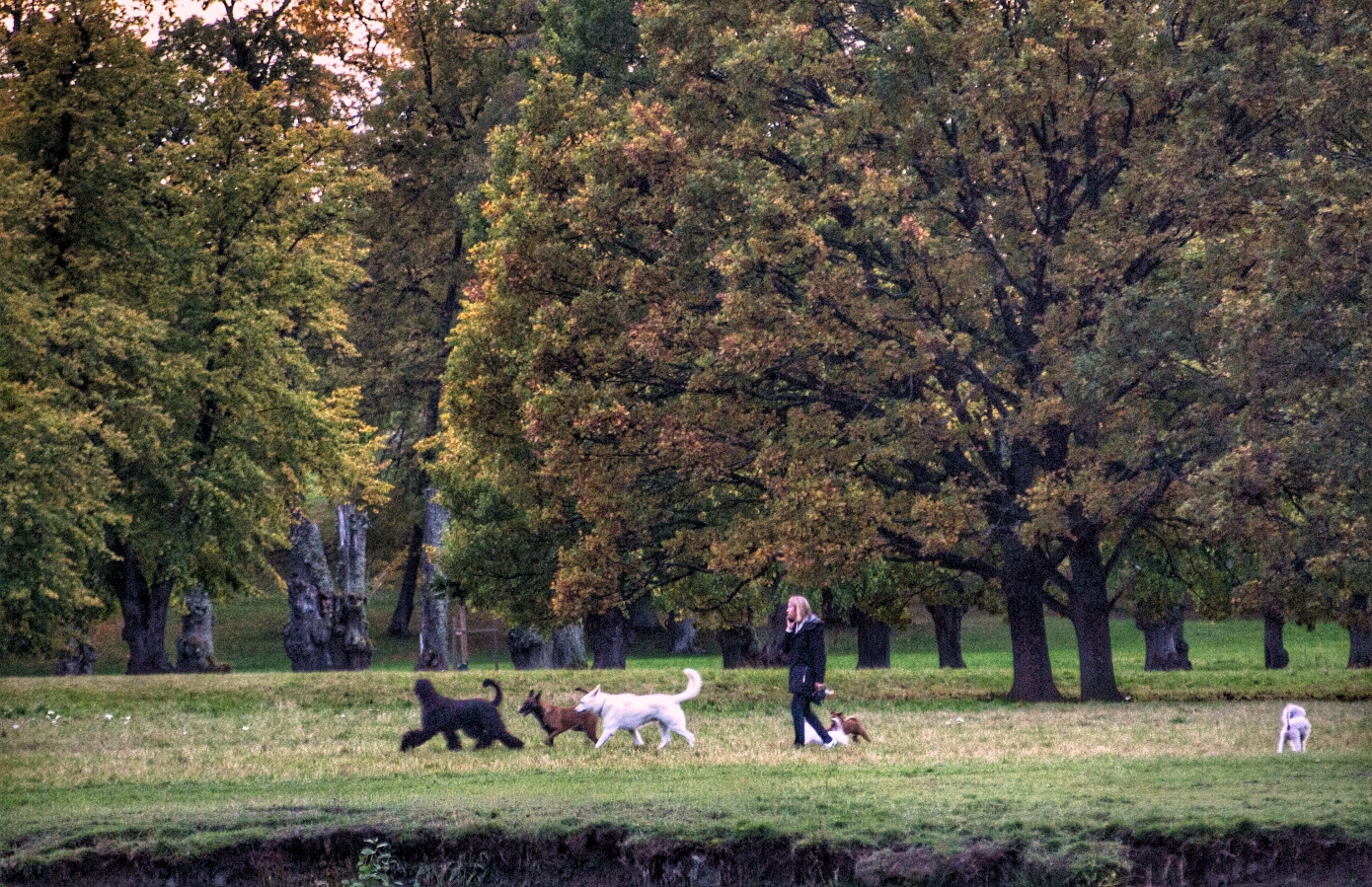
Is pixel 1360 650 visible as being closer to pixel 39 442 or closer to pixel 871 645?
pixel 871 645

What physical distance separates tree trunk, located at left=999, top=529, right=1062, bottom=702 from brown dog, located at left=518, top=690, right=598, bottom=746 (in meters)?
10.8

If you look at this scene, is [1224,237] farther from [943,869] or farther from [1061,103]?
[943,869]

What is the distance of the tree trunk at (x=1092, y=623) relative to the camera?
25531 mm

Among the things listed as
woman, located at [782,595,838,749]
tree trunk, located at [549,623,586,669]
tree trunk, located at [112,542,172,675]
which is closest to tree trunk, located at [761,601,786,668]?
tree trunk, located at [549,623,586,669]

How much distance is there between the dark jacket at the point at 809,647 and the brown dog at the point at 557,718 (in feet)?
7.33

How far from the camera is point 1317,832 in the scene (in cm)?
1080

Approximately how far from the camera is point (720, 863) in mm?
10992

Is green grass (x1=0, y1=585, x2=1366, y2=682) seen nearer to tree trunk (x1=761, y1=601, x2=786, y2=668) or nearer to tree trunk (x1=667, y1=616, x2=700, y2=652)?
tree trunk (x1=667, y1=616, x2=700, y2=652)

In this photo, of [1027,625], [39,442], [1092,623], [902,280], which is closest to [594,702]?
[902,280]

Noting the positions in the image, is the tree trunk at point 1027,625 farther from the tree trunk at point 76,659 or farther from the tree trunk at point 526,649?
the tree trunk at point 76,659

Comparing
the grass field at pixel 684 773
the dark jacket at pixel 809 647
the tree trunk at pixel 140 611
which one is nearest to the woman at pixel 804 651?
the dark jacket at pixel 809 647

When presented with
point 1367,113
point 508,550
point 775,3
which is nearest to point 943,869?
point 1367,113

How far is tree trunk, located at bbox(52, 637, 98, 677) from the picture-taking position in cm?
4325

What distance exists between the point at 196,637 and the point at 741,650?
49.6 feet
